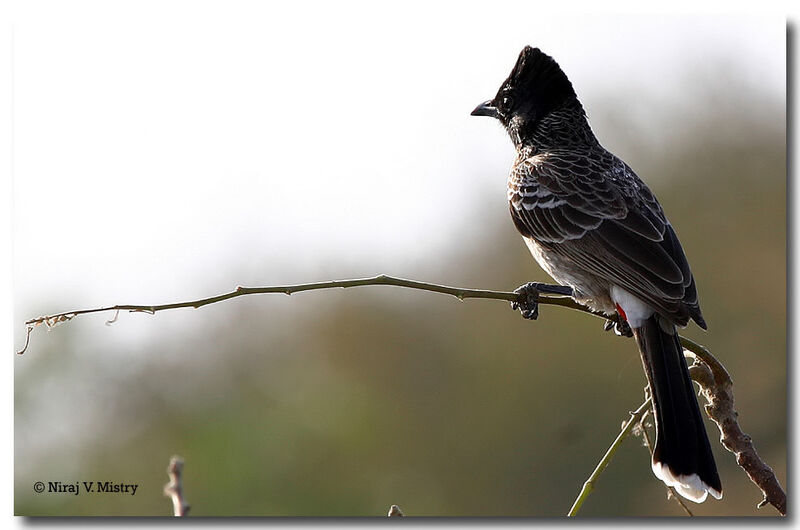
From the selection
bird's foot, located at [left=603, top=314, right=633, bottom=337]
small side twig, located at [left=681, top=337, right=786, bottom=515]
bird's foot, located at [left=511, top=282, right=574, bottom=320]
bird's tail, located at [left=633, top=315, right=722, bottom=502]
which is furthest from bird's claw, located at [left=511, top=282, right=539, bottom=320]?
small side twig, located at [left=681, top=337, right=786, bottom=515]

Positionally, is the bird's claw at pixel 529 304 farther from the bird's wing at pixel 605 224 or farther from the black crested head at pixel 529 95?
the black crested head at pixel 529 95

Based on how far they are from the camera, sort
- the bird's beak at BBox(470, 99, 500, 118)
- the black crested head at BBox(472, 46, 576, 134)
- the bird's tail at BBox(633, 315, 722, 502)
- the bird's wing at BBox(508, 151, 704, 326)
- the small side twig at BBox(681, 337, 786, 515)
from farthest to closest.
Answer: the bird's beak at BBox(470, 99, 500, 118), the black crested head at BBox(472, 46, 576, 134), the bird's wing at BBox(508, 151, 704, 326), the bird's tail at BBox(633, 315, 722, 502), the small side twig at BBox(681, 337, 786, 515)

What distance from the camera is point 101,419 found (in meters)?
3.48

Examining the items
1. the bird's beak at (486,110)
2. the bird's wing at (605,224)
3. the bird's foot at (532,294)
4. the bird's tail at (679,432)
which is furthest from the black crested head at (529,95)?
the bird's tail at (679,432)

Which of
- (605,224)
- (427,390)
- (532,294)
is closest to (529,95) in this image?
(605,224)

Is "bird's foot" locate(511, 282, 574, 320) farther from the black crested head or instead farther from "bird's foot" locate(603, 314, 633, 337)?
the black crested head

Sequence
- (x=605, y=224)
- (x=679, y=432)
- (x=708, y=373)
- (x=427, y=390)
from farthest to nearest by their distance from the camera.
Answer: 1. (x=427, y=390)
2. (x=605, y=224)
3. (x=679, y=432)
4. (x=708, y=373)

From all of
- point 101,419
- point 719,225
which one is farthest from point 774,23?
point 101,419

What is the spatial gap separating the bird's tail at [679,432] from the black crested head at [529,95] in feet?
4.45

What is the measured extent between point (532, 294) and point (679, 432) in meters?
0.62

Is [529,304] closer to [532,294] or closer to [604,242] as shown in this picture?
[532,294]

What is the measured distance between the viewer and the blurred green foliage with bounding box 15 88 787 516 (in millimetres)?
3404

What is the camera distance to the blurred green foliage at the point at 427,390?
3.40 meters

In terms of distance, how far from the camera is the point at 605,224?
3.22 m
